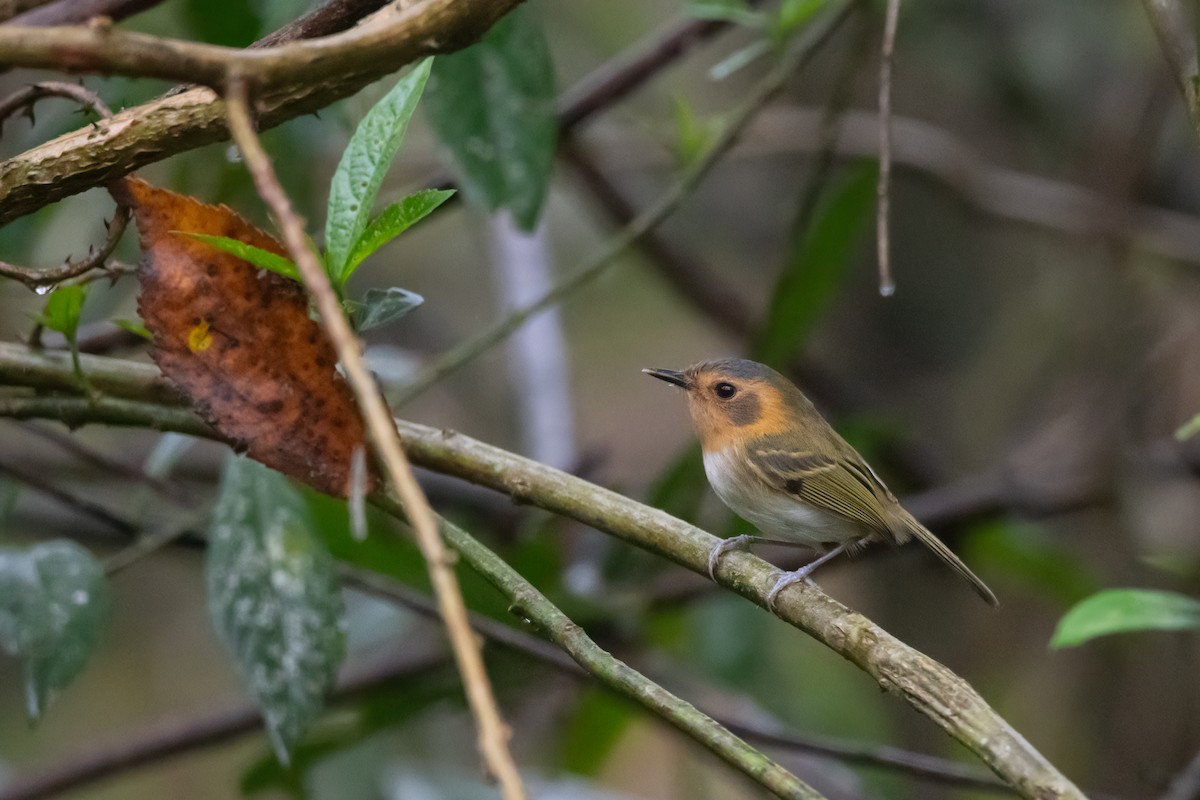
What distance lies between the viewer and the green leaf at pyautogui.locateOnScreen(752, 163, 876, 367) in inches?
125

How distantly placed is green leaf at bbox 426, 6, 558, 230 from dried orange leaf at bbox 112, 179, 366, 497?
958mm

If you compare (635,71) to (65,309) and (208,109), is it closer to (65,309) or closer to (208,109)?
(65,309)

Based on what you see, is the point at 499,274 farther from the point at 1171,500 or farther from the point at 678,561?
the point at 678,561

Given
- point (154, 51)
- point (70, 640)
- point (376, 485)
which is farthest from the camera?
point (70, 640)

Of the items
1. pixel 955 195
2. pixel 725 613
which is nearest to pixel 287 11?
pixel 725 613

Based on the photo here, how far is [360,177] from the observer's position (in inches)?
58.0

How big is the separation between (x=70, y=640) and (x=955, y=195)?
10.2 ft

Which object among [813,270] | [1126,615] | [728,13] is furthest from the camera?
[813,270]

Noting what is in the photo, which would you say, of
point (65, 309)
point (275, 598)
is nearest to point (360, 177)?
point (65, 309)

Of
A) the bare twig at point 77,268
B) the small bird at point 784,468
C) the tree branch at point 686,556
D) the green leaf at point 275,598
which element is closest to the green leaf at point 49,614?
the green leaf at point 275,598

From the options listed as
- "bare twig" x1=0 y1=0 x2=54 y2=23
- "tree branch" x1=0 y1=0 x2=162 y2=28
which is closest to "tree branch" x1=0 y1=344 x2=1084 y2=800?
"tree branch" x1=0 y1=0 x2=162 y2=28

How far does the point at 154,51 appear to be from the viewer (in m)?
1.02

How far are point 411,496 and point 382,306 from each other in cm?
69

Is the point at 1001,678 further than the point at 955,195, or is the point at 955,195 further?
the point at 1001,678
